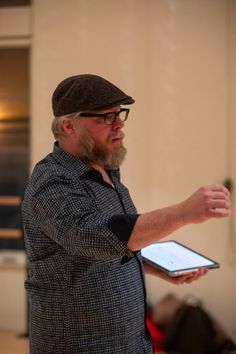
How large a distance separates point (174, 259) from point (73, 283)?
Result: 0.37 metres

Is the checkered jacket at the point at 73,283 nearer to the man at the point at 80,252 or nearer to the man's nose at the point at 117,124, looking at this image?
the man at the point at 80,252

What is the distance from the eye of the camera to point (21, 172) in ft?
10.6

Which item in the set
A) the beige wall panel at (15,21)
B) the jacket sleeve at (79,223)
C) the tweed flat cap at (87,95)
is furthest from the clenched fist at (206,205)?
the beige wall panel at (15,21)

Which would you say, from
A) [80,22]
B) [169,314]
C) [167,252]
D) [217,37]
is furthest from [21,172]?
[167,252]

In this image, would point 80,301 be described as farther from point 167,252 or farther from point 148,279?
point 148,279

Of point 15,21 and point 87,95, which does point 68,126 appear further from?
point 15,21

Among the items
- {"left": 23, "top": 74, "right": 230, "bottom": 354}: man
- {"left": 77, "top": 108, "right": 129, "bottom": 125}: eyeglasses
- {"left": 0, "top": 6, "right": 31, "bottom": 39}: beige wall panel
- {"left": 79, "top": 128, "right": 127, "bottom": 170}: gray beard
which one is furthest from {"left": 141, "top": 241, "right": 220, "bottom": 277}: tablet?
{"left": 0, "top": 6, "right": 31, "bottom": 39}: beige wall panel

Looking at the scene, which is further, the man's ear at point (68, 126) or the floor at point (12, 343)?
the floor at point (12, 343)

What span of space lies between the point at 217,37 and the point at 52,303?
2284 mm

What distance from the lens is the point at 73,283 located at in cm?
103

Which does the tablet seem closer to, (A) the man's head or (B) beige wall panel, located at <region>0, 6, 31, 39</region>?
(A) the man's head

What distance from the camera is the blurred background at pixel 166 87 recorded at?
281 centimetres

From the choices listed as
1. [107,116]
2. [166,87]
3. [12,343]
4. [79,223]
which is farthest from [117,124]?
[12,343]

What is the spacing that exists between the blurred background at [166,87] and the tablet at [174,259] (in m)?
1.51
